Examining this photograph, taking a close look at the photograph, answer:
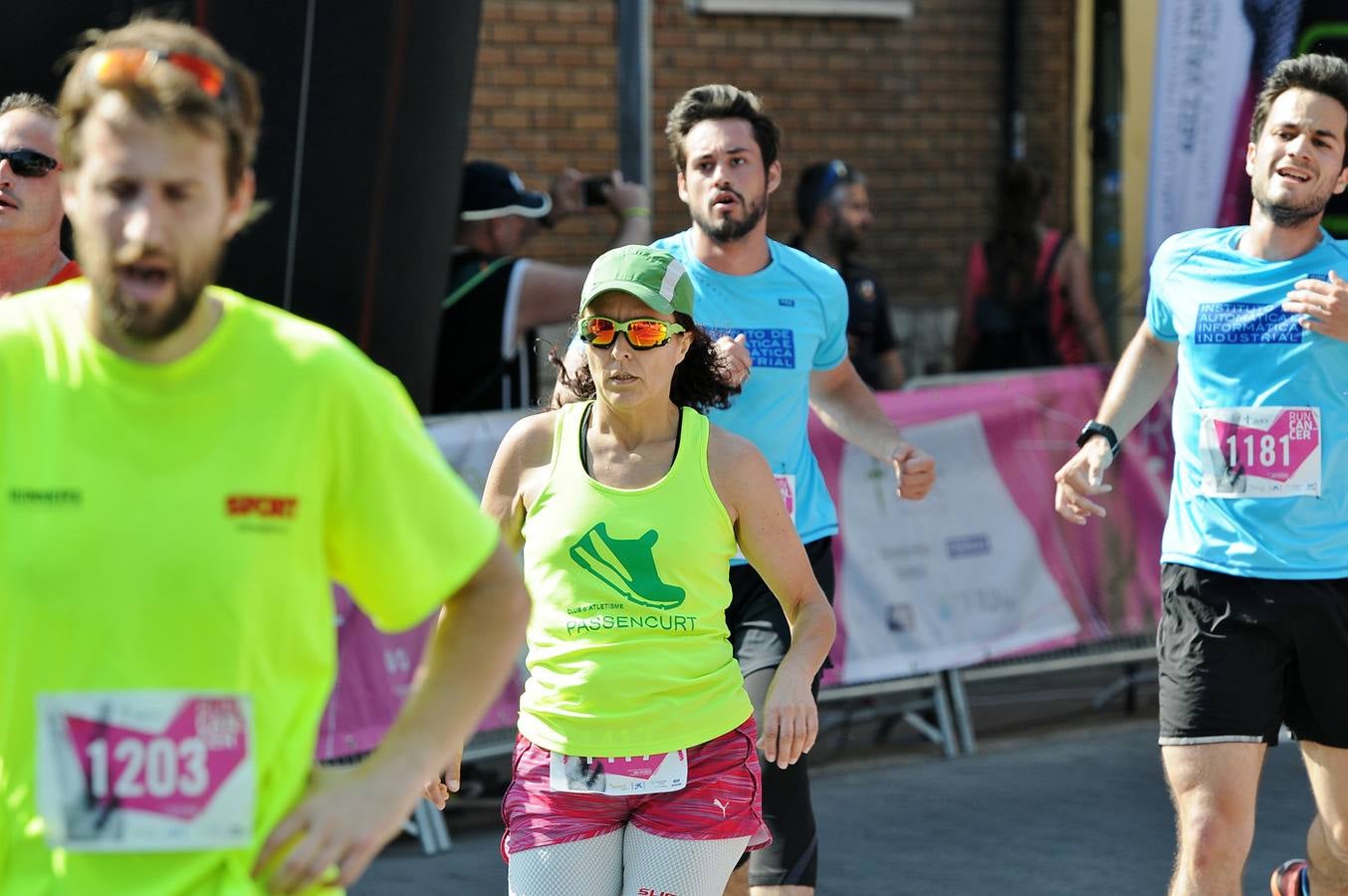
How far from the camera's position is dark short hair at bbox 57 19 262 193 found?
2246 mm

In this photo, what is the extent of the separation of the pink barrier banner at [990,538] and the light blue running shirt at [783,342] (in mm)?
2127

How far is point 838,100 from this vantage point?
1182 cm

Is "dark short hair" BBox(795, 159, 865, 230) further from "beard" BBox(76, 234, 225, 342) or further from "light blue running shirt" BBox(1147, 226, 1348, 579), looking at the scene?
"beard" BBox(76, 234, 225, 342)

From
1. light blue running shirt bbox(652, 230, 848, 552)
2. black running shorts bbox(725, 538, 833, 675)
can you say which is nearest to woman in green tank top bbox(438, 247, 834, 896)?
black running shorts bbox(725, 538, 833, 675)

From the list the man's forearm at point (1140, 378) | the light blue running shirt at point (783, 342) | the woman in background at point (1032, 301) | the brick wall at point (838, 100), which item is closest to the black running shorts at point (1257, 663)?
the man's forearm at point (1140, 378)

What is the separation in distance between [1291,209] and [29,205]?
291cm

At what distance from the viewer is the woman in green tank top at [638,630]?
3.91m

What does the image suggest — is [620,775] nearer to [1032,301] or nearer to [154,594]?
[154,594]

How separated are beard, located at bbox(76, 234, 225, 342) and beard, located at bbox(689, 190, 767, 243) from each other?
328 centimetres

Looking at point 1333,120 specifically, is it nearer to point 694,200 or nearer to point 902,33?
point 694,200

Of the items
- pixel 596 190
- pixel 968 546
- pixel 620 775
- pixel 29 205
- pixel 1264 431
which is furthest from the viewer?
pixel 968 546

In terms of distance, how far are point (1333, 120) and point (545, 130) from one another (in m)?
6.45

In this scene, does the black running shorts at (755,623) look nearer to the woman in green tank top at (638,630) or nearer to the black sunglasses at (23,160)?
the woman in green tank top at (638,630)

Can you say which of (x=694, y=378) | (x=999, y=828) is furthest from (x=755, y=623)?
(x=999, y=828)
